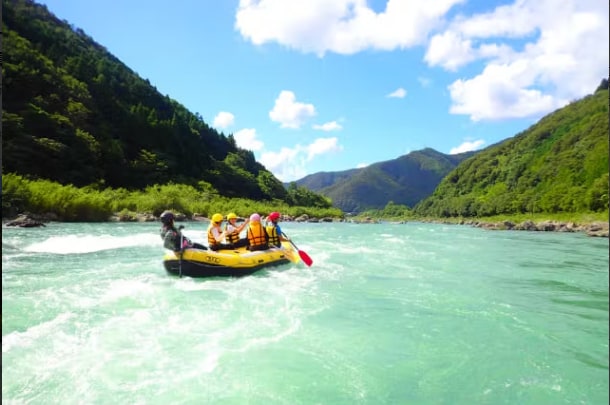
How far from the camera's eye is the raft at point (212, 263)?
37.2 feet

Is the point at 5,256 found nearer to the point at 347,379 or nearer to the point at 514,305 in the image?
the point at 347,379

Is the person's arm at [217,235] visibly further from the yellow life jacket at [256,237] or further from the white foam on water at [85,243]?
the white foam on water at [85,243]

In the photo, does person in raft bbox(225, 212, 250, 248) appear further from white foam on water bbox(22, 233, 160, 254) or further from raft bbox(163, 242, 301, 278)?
white foam on water bbox(22, 233, 160, 254)

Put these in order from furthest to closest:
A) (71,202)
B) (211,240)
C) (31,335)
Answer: (71,202)
(211,240)
(31,335)

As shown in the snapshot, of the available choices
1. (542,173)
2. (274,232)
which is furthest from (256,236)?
(542,173)

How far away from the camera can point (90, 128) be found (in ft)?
212

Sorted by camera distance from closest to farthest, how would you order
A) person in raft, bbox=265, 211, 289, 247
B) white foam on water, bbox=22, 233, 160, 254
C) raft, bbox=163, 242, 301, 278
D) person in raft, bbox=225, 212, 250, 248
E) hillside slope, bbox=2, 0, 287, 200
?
1. raft, bbox=163, 242, 301, 278
2. person in raft, bbox=225, 212, 250, 248
3. person in raft, bbox=265, 211, 289, 247
4. white foam on water, bbox=22, 233, 160, 254
5. hillside slope, bbox=2, 0, 287, 200

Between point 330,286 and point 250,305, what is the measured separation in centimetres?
304

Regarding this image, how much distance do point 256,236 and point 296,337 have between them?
263 inches

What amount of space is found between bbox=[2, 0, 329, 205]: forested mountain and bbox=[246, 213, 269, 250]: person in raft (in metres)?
37.0

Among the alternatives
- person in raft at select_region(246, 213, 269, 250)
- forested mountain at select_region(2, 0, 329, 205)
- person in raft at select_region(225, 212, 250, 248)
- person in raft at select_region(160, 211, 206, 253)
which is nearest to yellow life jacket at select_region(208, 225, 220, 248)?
person in raft at select_region(225, 212, 250, 248)

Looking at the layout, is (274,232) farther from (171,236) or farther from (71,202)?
(71,202)

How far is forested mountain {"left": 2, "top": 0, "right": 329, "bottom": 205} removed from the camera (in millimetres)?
48781

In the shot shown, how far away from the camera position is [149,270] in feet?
41.3
